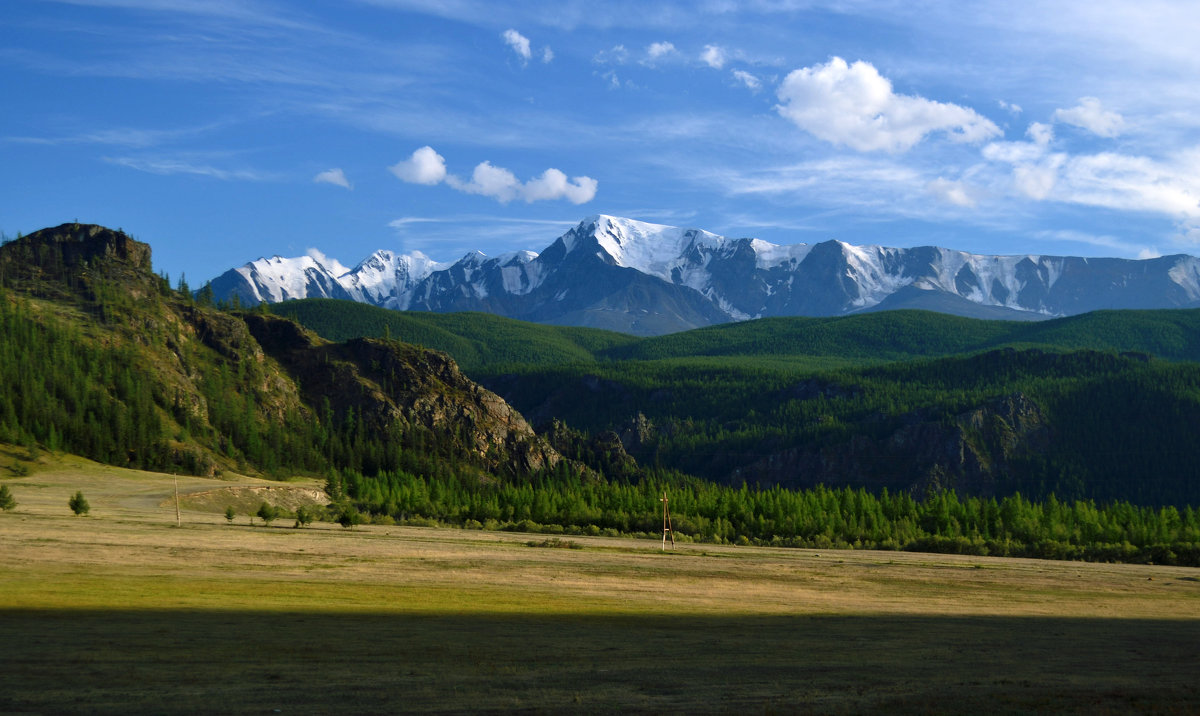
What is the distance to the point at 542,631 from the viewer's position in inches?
1340

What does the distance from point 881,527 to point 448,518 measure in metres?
47.2

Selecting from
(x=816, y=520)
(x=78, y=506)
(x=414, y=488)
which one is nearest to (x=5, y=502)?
(x=78, y=506)

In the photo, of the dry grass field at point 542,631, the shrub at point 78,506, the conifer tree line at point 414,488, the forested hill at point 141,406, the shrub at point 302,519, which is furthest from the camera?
the forested hill at point 141,406

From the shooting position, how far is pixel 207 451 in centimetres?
15688

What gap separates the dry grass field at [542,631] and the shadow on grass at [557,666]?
0.11 meters

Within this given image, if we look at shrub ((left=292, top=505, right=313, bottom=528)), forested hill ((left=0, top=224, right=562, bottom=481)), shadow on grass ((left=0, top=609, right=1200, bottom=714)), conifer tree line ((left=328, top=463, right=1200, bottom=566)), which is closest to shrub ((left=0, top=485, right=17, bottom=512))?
shrub ((left=292, top=505, right=313, bottom=528))

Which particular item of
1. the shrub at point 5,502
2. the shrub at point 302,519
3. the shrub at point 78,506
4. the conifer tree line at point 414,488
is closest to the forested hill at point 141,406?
the conifer tree line at point 414,488

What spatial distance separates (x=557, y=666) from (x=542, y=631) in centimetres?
653

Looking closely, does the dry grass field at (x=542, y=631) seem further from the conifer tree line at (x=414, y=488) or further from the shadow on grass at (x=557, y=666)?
the conifer tree line at (x=414, y=488)

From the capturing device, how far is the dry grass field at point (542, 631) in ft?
77.5

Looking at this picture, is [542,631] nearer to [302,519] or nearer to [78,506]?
[78,506]

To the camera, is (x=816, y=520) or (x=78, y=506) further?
(x=816, y=520)

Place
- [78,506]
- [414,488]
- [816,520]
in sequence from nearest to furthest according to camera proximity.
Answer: [78,506]
[816,520]
[414,488]

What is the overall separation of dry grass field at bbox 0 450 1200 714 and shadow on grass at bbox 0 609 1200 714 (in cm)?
11
